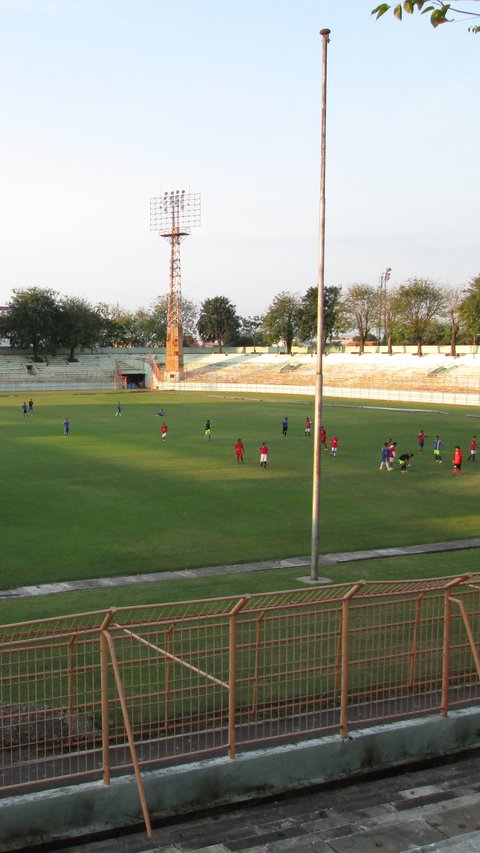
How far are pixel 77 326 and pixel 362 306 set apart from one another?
144ft

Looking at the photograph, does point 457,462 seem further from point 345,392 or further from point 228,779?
point 345,392

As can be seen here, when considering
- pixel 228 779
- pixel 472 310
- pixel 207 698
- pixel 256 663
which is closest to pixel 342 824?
pixel 228 779

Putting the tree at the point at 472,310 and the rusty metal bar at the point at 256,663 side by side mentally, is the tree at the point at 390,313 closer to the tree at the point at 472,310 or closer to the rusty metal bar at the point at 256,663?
the tree at the point at 472,310

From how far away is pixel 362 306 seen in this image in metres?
125

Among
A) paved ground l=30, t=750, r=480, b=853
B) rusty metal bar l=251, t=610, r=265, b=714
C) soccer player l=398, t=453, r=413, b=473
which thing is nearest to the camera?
paved ground l=30, t=750, r=480, b=853

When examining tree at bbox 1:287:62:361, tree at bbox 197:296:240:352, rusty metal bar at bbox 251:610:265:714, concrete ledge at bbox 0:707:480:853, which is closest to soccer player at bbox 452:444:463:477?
concrete ledge at bbox 0:707:480:853

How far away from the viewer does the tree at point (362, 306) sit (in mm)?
124125

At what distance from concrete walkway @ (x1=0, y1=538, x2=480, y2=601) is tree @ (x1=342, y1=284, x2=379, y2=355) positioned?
4104 inches

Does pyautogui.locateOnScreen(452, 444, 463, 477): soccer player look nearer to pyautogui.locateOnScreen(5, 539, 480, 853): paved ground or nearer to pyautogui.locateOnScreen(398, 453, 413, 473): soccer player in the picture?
pyautogui.locateOnScreen(398, 453, 413, 473): soccer player

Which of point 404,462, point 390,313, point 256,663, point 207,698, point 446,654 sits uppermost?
point 390,313

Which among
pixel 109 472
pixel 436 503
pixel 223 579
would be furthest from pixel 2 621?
pixel 109 472

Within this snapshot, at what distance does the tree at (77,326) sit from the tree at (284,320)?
28.3 m

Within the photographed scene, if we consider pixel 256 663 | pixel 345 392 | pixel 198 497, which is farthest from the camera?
pixel 345 392

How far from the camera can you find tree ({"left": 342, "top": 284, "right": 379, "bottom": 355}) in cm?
12412
